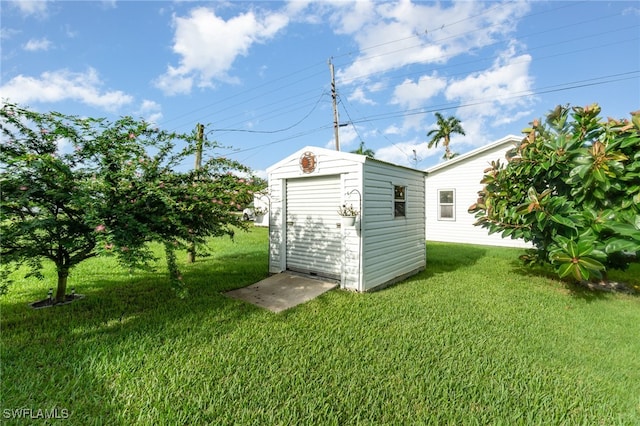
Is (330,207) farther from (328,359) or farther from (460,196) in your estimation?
(460,196)

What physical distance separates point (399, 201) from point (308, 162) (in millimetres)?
2248

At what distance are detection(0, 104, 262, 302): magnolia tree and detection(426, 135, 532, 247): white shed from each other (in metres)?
9.71

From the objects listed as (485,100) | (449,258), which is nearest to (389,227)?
(449,258)

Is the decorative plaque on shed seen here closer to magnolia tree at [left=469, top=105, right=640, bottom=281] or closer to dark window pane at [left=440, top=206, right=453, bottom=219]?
magnolia tree at [left=469, top=105, right=640, bottom=281]

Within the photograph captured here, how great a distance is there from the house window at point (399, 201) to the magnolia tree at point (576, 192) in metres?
1.58

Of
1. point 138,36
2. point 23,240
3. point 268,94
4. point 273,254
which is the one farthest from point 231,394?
point 268,94

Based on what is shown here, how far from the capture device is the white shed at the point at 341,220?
5016 millimetres

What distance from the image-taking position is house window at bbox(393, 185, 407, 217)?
589 cm

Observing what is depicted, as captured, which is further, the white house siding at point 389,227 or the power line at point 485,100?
the power line at point 485,100

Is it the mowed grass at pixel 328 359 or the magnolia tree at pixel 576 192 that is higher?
the magnolia tree at pixel 576 192

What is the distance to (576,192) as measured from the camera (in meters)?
4.35

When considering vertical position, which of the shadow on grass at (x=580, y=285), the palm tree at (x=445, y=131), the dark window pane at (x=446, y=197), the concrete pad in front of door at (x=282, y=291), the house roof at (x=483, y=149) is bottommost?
the shadow on grass at (x=580, y=285)

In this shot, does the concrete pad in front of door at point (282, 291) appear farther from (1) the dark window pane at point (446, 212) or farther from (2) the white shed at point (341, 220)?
(1) the dark window pane at point (446, 212)

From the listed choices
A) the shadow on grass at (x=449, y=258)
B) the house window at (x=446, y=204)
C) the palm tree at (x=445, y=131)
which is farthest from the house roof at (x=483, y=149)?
the palm tree at (x=445, y=131)
